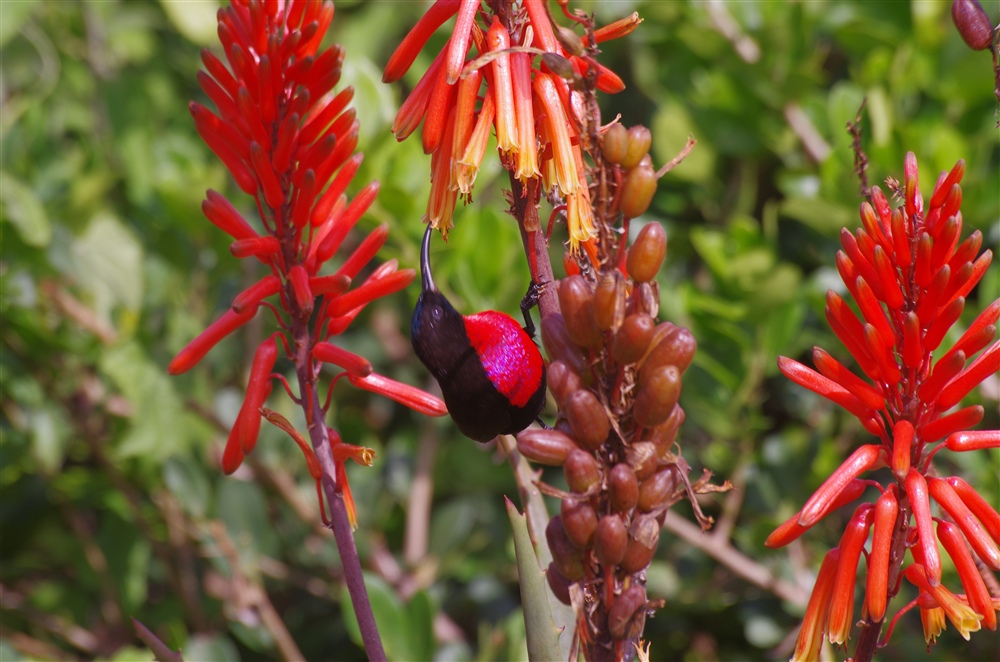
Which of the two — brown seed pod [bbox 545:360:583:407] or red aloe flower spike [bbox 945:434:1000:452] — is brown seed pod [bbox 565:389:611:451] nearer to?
brown seed pod [bbox 545:360:583:407]

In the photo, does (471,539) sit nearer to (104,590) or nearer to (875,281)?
(104,590)

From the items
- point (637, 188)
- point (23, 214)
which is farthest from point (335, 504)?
point (23, 214)

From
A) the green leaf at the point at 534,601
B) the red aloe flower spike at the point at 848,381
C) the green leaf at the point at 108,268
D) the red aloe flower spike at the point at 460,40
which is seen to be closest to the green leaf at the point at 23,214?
the green leaf at the point at 108,268

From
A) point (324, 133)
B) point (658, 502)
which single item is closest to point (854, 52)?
point (324, 133)

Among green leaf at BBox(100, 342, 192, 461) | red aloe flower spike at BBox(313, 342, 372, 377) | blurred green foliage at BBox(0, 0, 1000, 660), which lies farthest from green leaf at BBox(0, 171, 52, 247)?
red aloe flower spike at BBox(313, 342, 372, 377)

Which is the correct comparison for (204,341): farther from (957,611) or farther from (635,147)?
(957,611)

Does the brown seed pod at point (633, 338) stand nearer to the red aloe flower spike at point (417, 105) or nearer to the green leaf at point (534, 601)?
the green leaf at point (534, 601)
